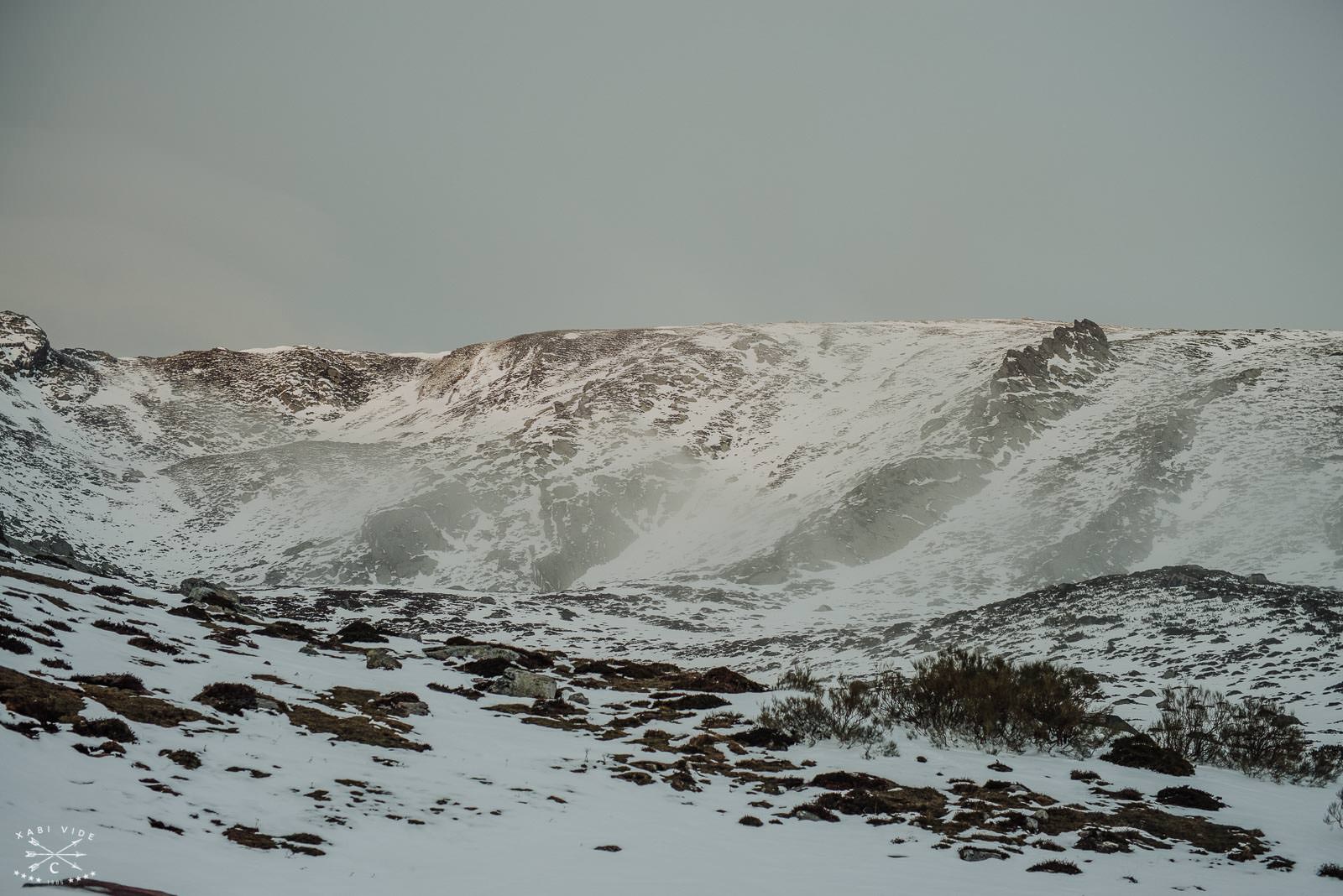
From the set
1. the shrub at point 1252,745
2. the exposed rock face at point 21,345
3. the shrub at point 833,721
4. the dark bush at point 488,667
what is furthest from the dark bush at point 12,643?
the exposed rock face at point 21,345

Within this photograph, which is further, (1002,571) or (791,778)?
(1002,571)

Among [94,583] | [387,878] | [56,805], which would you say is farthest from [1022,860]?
[94,583]

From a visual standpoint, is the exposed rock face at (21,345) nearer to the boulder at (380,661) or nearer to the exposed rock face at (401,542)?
the exposed rock face at (401,542)

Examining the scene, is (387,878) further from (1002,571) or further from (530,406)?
(530,406)

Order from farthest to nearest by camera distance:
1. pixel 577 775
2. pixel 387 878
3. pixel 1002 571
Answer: pixel 1002 571 → pixel 577 775 → pixel 387 878

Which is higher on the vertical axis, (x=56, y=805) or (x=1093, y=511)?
(x=1093, y=511)

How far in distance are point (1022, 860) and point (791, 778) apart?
21.2 feet

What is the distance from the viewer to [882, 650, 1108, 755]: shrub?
2294cm

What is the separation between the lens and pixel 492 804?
1532 cm

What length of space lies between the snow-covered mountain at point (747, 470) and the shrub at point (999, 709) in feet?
163

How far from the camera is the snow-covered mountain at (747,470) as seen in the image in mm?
79500

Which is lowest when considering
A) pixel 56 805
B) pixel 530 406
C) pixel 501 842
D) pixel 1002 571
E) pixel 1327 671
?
pixel 1327 671

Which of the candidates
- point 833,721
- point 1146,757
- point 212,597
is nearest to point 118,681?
point 833,721

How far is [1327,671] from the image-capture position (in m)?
33.1
